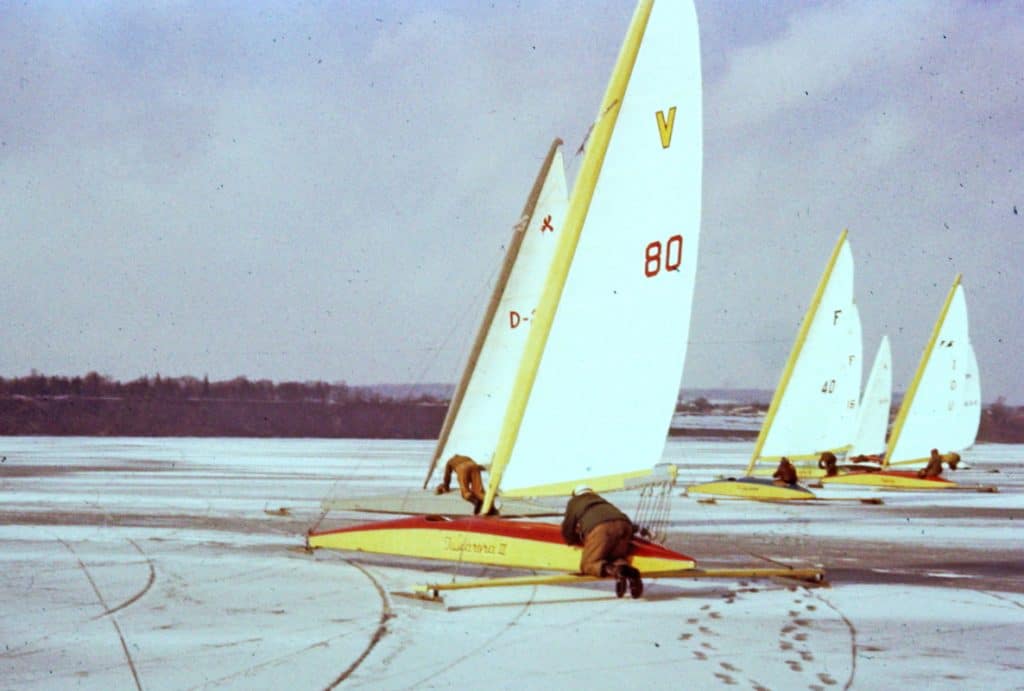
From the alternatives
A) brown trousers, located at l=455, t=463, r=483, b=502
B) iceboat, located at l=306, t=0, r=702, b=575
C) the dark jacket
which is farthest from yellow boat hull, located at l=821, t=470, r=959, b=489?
the dark jacket

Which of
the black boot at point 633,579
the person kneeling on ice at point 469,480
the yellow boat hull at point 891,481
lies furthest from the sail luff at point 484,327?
the yellow boat hull at point 891,481

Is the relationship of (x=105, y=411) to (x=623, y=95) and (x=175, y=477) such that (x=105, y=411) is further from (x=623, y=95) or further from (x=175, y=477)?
(x=623, y=95)

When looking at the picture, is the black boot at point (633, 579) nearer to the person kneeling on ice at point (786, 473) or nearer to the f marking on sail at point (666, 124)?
the f marking on sail at point (666, 124)

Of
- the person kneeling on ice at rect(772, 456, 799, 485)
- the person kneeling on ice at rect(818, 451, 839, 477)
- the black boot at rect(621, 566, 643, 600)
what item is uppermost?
the person kneeling on ice at rect(818, 451, 839, 477)

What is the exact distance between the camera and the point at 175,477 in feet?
98.4

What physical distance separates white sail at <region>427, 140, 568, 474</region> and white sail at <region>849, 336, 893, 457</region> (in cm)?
3022

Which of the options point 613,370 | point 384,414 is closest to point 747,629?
point 613,370

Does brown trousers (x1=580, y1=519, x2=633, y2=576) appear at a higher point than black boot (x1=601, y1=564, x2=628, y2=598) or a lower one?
higher

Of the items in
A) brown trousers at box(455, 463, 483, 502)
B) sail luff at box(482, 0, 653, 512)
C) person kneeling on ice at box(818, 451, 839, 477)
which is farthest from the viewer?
person kneeling on ice at box(818, 451, 839, 477)

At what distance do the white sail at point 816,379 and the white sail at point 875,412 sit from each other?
576 inches

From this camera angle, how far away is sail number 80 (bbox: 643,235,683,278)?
39.2 feet

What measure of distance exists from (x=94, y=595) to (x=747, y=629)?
5.34 metres

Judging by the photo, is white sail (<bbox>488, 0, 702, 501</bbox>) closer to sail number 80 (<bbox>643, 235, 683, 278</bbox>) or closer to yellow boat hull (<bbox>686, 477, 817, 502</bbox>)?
sail number 80 (<bbox>643, 235, 683, 278</bbox>)

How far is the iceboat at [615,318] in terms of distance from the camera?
1166 centimetres
